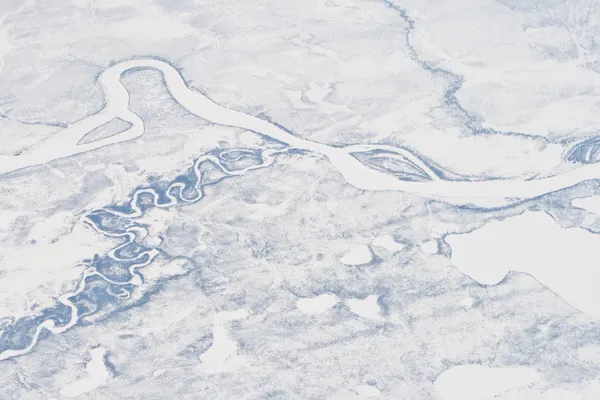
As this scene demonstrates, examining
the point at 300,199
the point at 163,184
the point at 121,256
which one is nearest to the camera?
the point at 121,256

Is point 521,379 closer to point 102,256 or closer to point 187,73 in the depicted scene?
point 102,256

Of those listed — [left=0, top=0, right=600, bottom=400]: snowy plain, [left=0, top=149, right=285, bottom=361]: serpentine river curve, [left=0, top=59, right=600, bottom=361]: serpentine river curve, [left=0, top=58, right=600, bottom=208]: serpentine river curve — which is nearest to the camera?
[left=0, top=0, right=600, bottom=400]: snowy plain

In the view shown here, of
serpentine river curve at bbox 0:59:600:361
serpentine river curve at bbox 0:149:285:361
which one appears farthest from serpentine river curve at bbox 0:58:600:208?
serpentine river curve at bbox 0:149:285:361

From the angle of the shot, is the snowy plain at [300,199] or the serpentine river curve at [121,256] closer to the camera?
the snowy plain at [300,199]

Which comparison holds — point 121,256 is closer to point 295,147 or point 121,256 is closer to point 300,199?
point 300,199

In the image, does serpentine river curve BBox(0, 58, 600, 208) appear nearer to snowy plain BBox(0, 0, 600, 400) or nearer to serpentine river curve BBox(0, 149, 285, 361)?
snowy plain BBox(0, 0, 600, 400)

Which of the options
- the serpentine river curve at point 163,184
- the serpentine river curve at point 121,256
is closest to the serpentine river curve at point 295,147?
the serpentine river curve at point 163,184

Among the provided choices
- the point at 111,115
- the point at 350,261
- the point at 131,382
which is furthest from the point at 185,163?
the point at 131,382

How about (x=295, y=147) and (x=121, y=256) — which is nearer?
(x=121, y=256)

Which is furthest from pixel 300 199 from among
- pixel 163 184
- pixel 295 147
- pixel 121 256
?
pixel 121 256

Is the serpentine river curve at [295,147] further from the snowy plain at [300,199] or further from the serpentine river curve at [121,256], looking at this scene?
the serpentine river curve at [121,256]
